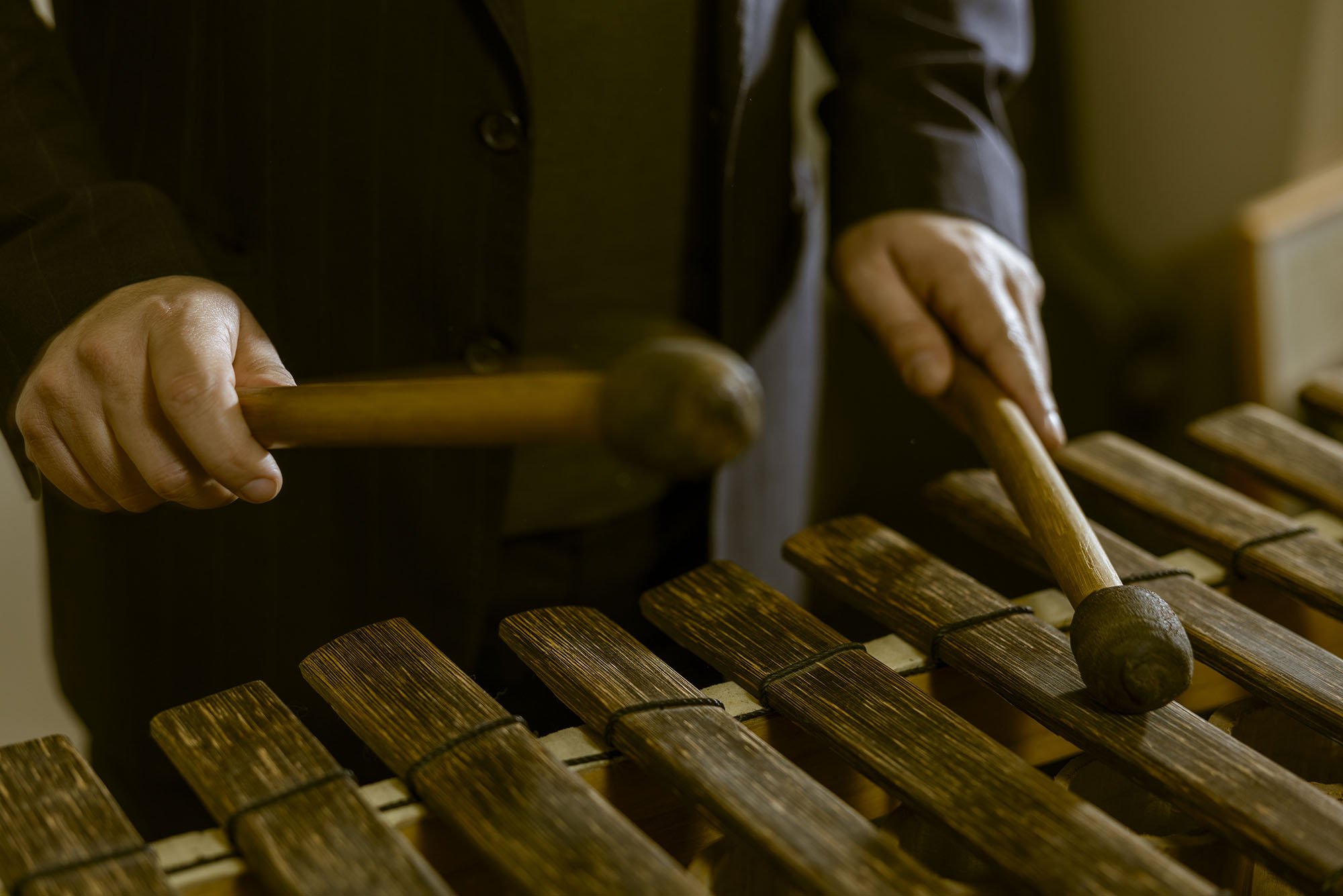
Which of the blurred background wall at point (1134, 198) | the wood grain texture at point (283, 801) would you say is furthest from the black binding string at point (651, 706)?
the blurred background wall at point (1134, 198)

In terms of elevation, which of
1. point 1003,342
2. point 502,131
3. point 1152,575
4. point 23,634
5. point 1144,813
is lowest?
point 23,634

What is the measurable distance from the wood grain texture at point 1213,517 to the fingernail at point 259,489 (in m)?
0.57

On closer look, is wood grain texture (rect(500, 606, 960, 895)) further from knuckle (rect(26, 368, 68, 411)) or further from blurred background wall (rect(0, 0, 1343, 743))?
blurred background wall (rect(0, 0, 1343, 743))

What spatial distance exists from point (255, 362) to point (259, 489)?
0.08 meters

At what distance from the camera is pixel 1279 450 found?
0.95 meters

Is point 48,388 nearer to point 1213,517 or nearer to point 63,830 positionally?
point 63,830

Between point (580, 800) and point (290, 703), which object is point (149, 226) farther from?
point (580, 800)

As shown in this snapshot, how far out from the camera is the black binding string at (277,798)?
602 millimetres

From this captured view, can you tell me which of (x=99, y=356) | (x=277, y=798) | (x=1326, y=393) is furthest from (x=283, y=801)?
(x=1326, y=393)

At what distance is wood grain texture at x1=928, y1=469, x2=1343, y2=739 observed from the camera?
→ 681mm

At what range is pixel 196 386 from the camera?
0.66 m

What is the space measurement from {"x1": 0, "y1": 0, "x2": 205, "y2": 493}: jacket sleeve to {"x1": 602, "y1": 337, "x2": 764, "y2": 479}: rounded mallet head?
0.40 m

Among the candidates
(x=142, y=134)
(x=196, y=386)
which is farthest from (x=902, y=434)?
(x=196, y=386)

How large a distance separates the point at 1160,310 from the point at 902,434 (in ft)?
1.75
